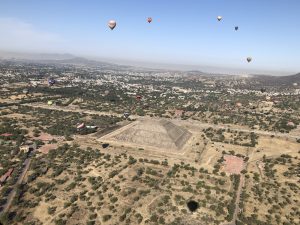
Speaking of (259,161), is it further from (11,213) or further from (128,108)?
(128,108)

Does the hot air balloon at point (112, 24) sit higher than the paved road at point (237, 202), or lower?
higher

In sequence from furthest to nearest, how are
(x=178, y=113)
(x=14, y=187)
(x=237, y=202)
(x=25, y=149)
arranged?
(x=178, y=113) → (x=25, y=149) → (x=14, y=187) → (x=237, y=202)

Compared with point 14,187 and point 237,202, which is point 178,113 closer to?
point 237,202

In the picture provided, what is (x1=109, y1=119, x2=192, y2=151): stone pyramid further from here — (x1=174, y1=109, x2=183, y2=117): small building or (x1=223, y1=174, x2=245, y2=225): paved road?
(x1=174, y1=109, x2=183, y2=117): small building

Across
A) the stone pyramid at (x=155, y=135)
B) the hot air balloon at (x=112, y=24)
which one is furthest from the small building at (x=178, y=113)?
the hot air balloon at (x=112, y=24)

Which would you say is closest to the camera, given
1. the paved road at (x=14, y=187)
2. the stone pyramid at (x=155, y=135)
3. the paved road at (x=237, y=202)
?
the paved road at (x=237, y=202)

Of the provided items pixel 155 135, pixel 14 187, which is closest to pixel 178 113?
pixel 155 135

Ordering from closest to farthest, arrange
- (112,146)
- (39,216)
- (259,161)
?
(39,216), (259,161), (112,146)

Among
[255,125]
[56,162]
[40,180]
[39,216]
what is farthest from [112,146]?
[255,125]

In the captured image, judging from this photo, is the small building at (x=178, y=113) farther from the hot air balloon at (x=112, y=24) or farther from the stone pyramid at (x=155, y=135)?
the hot air balloon at (x=112, y=24)

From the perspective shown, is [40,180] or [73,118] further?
[73,118]

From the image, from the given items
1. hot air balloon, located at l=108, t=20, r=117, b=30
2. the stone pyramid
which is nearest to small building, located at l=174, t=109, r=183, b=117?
the stone pyramid
